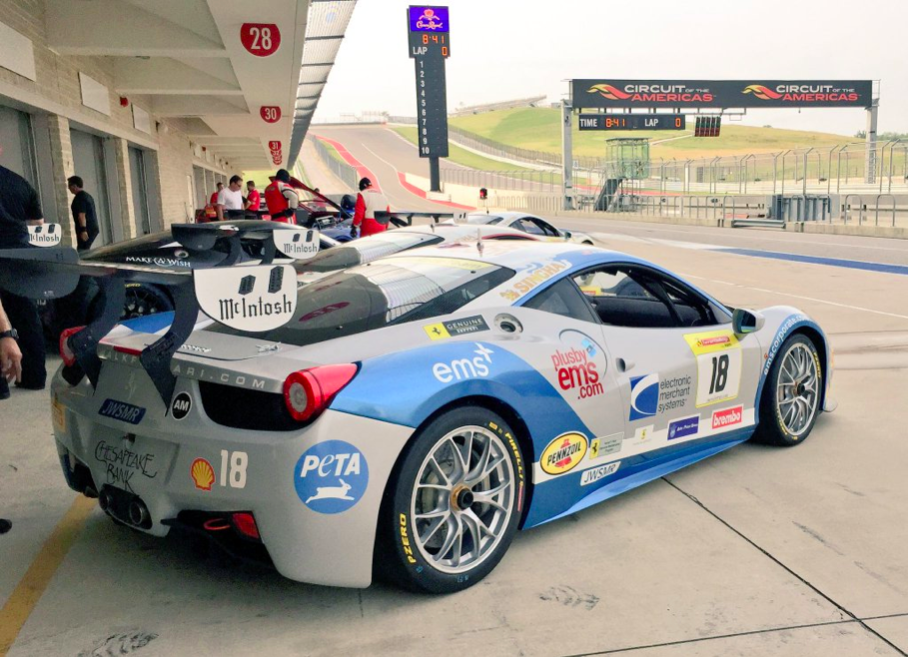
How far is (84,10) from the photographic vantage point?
39.9ft

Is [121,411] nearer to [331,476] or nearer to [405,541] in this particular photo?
[331,476]

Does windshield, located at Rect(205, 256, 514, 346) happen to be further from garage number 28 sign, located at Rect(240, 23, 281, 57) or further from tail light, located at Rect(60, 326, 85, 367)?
garage number 28 sign, located at Rect(240, 23, 281, 57)

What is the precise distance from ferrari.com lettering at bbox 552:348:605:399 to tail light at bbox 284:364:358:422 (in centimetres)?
112

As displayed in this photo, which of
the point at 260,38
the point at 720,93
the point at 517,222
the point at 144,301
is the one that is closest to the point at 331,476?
the point at 144,301

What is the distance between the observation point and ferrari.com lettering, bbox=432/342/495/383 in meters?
3.33

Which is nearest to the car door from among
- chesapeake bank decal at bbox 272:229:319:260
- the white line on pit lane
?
chesapeake bank decal at bbox 272:229:319:260

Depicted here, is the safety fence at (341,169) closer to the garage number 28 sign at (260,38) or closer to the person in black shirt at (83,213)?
the garage number 28 sign at (260,38)

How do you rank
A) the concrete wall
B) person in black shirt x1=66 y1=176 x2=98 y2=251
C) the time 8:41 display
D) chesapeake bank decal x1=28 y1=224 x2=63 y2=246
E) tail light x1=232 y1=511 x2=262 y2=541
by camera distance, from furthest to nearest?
the time 8:41 display < person in black shirt x1=66 y1=176 x2=98 y2=251 < the concrete wall < chesapeake bank decal x1=28 y1=224 x2=63 y2=246 < tail light x1=232 y1=511 x2=262 y2=541

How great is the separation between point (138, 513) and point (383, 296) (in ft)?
4.33

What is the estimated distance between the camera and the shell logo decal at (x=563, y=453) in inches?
147

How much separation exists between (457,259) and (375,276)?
43 centimetres

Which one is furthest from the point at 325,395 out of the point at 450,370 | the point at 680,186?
the point at 680,186

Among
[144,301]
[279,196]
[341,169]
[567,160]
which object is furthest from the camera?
[341,169]

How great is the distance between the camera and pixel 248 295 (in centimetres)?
306
